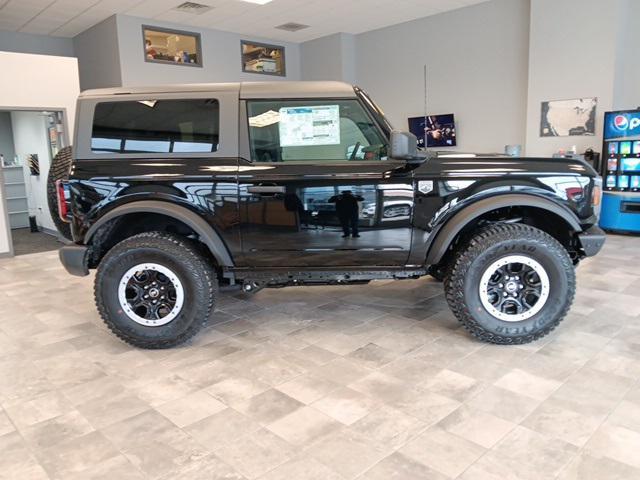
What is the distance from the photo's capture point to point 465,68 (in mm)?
8484

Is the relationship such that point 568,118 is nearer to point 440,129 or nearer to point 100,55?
point 440,129

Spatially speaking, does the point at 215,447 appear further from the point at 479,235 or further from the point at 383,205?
the point at 479,235

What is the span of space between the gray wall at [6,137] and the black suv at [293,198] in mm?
7210

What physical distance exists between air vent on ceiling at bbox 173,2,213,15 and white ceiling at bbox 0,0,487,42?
0.35 ft

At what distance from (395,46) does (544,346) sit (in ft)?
25.7

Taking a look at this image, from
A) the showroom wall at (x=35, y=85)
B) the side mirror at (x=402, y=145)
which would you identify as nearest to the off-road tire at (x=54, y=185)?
the side mirror at (x=402, y=145)

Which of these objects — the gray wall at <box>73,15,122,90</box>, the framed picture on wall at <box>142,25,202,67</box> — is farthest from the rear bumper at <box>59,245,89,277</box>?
the framed picture on wall at <box>142,25,202,67</box>

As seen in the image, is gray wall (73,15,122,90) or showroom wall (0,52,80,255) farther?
gray wall (73,15,122,90)

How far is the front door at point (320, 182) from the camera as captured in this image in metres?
2.86

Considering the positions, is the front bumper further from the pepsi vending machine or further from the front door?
the pepsi vending machine

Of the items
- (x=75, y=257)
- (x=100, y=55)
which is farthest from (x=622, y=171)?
(x=100, y=55)

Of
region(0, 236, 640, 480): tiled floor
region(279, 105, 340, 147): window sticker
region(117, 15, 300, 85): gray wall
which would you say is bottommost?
region(0, 236, 640, 480): tiled floor

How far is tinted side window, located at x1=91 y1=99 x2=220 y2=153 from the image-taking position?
291 cm

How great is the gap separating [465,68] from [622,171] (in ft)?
10.6
